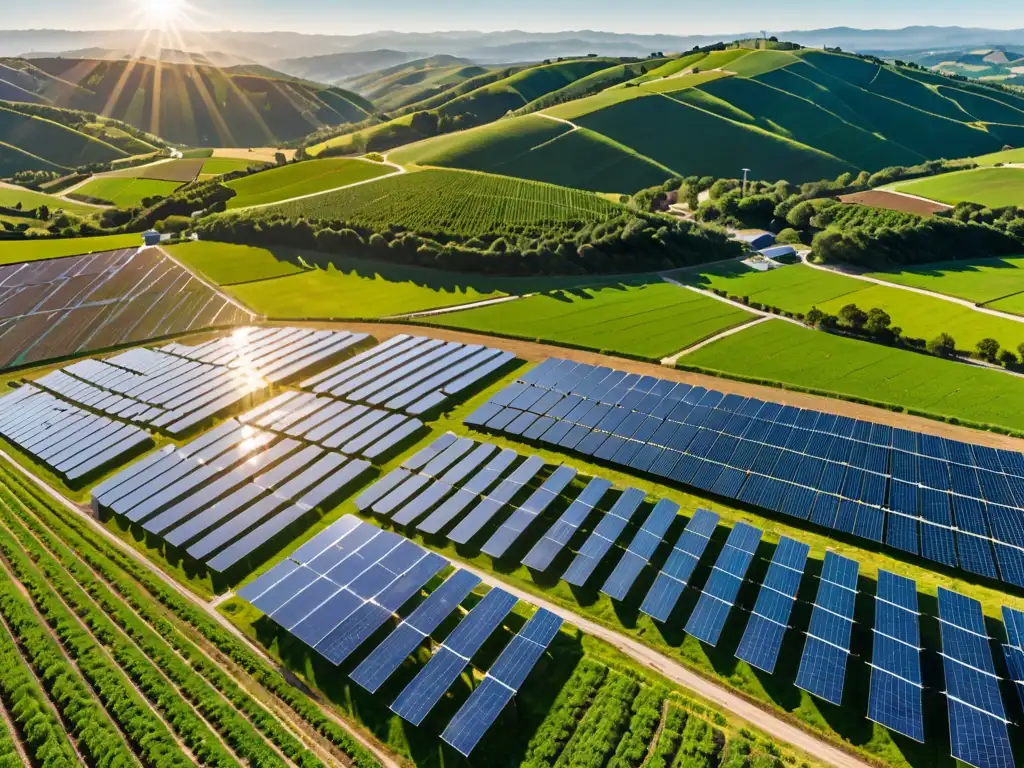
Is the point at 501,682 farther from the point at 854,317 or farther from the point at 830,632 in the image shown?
the point at 854,317

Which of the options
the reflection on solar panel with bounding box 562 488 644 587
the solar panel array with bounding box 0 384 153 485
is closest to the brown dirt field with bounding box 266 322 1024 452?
the reflection on solar panel with bounding box 562 488 644 587

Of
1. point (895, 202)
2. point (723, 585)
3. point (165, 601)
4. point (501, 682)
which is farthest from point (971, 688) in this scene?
point (895, 202)

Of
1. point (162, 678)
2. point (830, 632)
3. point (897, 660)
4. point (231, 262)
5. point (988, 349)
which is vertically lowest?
point (231, 262)

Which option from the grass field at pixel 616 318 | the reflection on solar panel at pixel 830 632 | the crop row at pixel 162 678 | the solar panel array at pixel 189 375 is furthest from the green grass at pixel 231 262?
the reflection on solar panel at pixel 830 632

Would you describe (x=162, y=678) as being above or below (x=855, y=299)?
above

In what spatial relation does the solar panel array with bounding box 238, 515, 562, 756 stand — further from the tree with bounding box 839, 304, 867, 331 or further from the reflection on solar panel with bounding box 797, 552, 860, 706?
the tree with bounding box 839, 304, 867, 331

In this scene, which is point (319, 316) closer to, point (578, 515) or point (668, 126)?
point (578, 515)

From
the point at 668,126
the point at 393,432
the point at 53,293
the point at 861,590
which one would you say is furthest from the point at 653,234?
the point at 668,126
